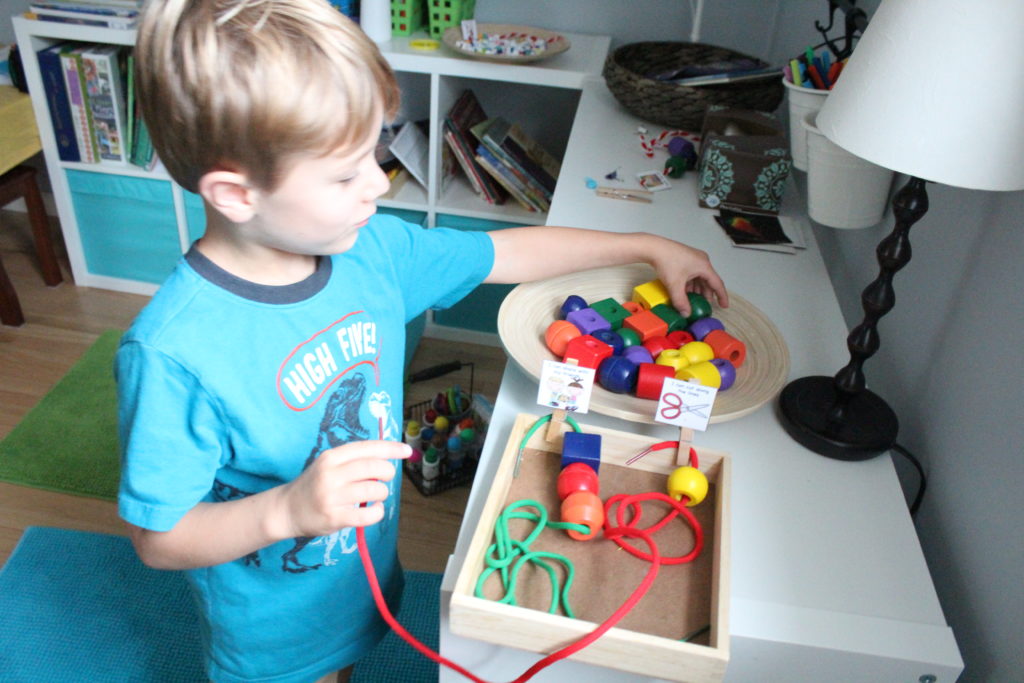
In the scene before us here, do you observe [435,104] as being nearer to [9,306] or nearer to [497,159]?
[497,159]

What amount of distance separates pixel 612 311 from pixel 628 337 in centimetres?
7

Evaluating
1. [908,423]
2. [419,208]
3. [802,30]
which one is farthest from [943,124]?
[419,208]

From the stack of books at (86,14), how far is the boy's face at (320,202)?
1.57 m

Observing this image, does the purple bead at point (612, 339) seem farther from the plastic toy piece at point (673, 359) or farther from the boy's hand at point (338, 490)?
the boy's hand at point (338, 490)

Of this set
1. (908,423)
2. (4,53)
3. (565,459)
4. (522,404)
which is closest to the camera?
(565,459)

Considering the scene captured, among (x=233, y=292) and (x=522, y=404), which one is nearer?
(x=233, y=292)

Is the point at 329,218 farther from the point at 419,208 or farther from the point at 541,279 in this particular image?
the point at 419,208

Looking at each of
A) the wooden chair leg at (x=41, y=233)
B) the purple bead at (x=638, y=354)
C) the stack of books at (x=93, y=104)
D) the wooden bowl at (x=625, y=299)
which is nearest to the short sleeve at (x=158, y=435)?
the wooden bowl at (x=625, y=299)

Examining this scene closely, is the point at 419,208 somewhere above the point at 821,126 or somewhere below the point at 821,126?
below

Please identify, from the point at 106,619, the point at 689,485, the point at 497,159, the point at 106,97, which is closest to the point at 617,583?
the point at 689,485

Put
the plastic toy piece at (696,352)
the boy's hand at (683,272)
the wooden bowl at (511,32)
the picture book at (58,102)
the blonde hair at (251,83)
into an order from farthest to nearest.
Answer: the picture book at (58,102) < the wooden bowl at (511,32) < the boy's hand at (683,272) < the plastic toy piece at (696,352) < the blonde hair at (251,83)

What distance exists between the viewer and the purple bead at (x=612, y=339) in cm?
94

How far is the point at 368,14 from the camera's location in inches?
75.2

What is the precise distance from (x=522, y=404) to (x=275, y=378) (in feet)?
0.96
